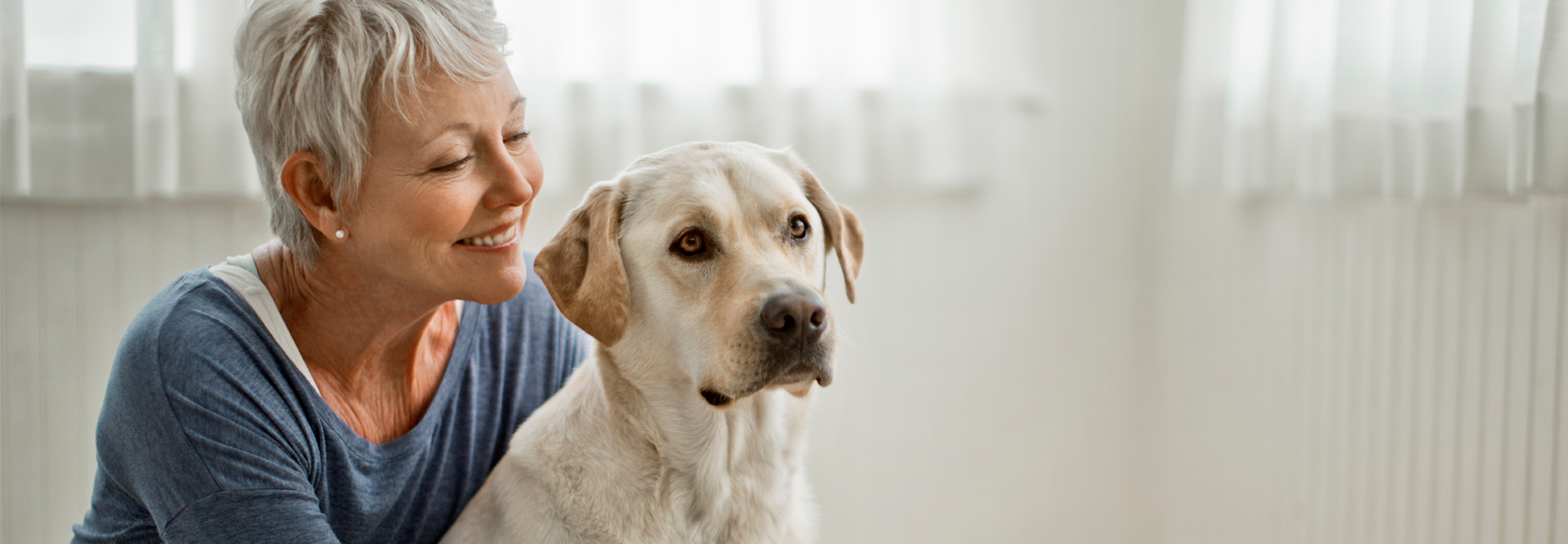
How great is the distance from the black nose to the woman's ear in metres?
0.70

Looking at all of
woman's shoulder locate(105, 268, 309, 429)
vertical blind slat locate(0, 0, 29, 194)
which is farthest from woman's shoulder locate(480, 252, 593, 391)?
vertical blind slat locate(0, 0, 29, 194)

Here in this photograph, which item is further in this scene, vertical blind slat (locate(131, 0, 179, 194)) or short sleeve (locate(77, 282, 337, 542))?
vertical blind slat (locate(131, 0, 179, 194))

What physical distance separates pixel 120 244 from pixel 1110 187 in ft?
8.65

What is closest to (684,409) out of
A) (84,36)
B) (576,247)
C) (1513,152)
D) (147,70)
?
(576,247)

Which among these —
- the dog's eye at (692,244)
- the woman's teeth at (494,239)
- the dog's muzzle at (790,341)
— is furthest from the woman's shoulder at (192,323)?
the dog's muzzle at (790,341)

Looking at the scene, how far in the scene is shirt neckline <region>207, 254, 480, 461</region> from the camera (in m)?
1.36

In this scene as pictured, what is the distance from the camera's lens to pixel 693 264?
1.28 m

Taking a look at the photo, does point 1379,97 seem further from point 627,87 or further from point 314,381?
point 314,381

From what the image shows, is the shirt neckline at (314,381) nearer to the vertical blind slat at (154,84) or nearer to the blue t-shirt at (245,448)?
the blue t-shirt at (245,448)

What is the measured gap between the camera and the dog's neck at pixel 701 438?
1289mm

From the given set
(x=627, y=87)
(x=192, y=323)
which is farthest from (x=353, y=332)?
(x=627, y=87)

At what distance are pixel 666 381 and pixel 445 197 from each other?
0.42 m

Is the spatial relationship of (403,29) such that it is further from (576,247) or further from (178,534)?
(178,534)

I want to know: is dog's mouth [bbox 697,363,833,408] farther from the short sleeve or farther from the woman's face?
the short sleeve
